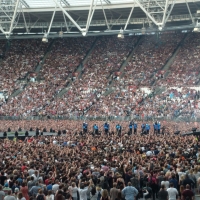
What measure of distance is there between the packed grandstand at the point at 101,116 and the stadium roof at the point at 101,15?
8.21 ft

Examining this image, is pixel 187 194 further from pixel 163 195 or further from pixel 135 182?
pixel 135 182

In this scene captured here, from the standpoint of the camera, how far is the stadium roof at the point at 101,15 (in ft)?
149

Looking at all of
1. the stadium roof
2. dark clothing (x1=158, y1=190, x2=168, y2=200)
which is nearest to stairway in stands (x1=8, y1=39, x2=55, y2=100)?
the stadium roof

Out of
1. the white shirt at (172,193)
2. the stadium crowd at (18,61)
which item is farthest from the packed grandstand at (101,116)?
the stadium crowd at (18,61)

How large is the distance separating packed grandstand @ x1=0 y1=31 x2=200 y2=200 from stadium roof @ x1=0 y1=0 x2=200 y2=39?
250 centimetres

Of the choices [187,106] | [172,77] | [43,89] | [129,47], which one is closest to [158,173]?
[187,106]

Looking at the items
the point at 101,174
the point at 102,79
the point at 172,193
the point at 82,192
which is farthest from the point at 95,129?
the point at 172,193

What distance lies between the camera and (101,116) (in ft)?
130

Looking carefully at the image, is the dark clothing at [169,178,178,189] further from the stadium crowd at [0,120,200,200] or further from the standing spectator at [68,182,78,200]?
the standing spectator at [68,182,78,200]

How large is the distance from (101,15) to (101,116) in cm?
1483

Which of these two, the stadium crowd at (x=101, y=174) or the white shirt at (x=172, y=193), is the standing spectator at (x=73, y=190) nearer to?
the stadium crowd at (x=101, y=174)

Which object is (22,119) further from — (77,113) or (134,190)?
(134,190)

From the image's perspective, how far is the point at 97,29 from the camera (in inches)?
2165

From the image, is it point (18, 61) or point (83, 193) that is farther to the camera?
point (18, 61)
